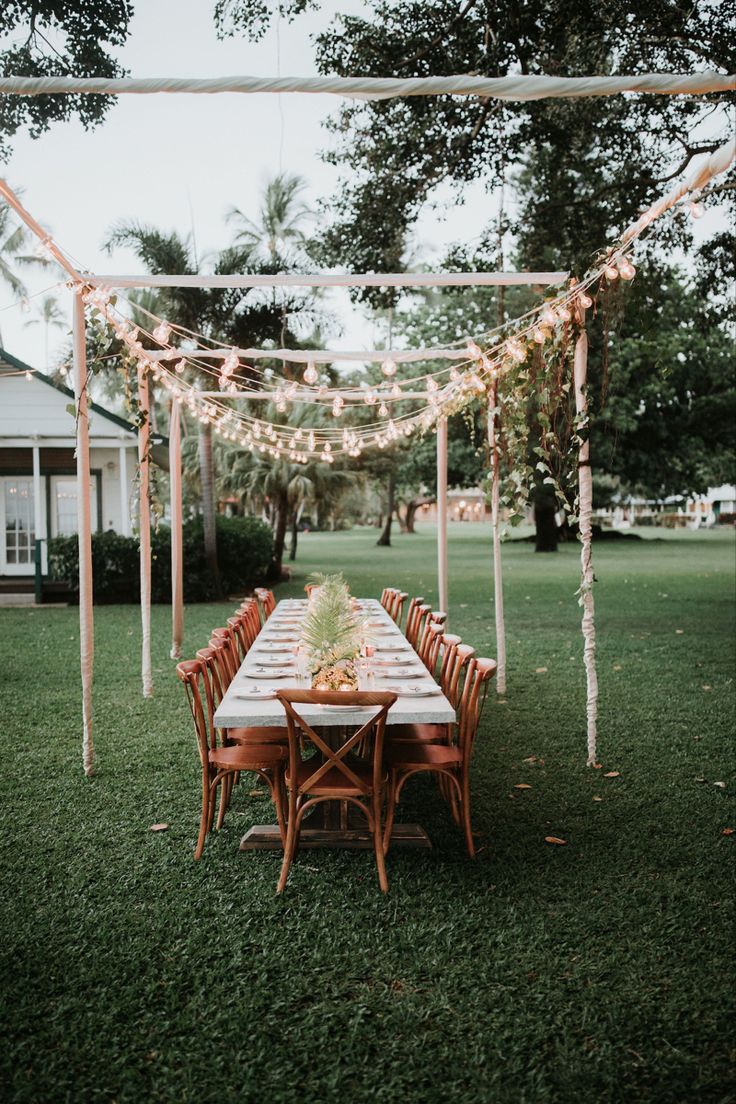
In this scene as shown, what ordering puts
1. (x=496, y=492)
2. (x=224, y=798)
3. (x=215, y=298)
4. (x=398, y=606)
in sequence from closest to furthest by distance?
(x=224, y=798) → (x=496, y=492) → (x=398, y=606) → (x=215, y=298)

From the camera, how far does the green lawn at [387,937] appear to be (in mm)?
2451

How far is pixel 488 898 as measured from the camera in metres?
3.52

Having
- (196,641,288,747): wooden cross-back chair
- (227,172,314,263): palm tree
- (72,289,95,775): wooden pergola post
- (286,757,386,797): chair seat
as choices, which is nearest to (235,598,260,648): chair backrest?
(72,289,95,775): wooden pergola post

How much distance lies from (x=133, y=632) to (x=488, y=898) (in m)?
8.42

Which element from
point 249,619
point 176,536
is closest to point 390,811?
point 249,619

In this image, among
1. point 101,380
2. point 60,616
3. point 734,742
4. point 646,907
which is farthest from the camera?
point 101,380

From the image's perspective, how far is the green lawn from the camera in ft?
8.04

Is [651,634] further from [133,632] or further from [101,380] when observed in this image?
[101,380]

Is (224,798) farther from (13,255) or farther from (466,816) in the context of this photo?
(13,255)

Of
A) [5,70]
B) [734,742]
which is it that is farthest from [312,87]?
[5,70]

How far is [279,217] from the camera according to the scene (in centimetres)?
1917

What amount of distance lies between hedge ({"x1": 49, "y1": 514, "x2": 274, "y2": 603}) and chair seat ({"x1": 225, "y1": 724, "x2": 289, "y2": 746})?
9687 millimetres

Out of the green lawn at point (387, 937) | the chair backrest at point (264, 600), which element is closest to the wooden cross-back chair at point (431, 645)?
the green lawn at point (387, 937)

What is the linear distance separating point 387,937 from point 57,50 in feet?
25.5
